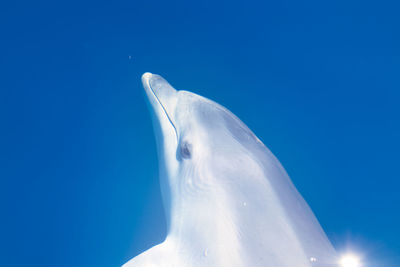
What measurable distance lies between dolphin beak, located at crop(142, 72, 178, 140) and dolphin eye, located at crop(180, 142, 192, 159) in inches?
16.5

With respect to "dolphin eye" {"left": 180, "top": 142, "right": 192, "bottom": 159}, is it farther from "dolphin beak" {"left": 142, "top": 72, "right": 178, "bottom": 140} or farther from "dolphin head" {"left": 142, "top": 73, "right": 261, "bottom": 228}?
"dolphin beak" {"left": 142, "top": 72, "right": 178, "bottom": 140}

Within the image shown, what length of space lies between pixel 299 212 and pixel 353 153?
3.38m

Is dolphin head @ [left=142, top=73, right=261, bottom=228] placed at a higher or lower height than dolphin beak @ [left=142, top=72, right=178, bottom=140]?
lower

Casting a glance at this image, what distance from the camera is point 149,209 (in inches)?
238

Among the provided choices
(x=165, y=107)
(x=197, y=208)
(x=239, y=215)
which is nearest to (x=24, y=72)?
(x=165, y=107)

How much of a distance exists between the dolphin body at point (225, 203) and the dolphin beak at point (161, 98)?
0.29ft

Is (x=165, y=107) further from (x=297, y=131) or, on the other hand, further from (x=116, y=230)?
(x=297, y=131)

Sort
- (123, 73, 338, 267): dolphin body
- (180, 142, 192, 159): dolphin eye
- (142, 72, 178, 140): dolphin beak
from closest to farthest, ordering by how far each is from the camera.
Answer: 1. (123, 73, 338, 267): dolphin body
2. (180, 142, 192, 159): dolphin eye
3. (142, 72, 178, 140): dolphin beak

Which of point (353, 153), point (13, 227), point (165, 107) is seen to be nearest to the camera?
point (165, 107)

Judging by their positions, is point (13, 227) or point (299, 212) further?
point (13, 227)

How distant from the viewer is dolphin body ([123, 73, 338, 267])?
3508mm

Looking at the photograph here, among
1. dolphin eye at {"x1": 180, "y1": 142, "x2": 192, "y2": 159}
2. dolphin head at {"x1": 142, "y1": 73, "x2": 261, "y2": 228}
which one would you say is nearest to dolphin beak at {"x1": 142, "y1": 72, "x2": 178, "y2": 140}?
dolphin head at {"x1": 142, "y1": 73, "x2": 261, "y2": 228}

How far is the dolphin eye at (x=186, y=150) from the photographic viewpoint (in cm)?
430

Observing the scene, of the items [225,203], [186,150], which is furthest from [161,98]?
[225,203]
